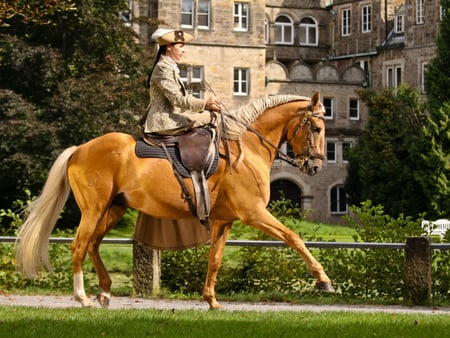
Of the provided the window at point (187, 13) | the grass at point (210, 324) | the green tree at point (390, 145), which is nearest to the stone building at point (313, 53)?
the window at point (187, 13)

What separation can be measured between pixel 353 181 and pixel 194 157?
183ft

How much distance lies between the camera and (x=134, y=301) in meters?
19.2

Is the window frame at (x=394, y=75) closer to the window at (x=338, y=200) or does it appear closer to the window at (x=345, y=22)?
the window at (x=345, y=22)

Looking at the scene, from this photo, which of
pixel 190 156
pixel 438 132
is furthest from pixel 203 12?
pixel 190 156

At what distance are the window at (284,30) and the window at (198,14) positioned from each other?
37.9 feet

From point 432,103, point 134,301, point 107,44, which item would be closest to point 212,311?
point 134,301

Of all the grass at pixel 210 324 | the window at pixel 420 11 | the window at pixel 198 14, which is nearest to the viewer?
the grass at pixel 210 324

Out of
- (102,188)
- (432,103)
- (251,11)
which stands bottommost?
(102,188)

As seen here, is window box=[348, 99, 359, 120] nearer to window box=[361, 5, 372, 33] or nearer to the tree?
window box=[361, 5, 372, 33]

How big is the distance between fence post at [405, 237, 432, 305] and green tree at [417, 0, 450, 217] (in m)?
43.5

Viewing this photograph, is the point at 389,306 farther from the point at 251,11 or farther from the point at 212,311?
the point at 251,11

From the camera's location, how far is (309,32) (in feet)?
273

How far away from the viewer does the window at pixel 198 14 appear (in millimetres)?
71000

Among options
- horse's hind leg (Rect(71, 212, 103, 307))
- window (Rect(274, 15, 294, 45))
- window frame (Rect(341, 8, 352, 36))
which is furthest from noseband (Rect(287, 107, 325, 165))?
window (Rect(274, 15, 294, 45))
